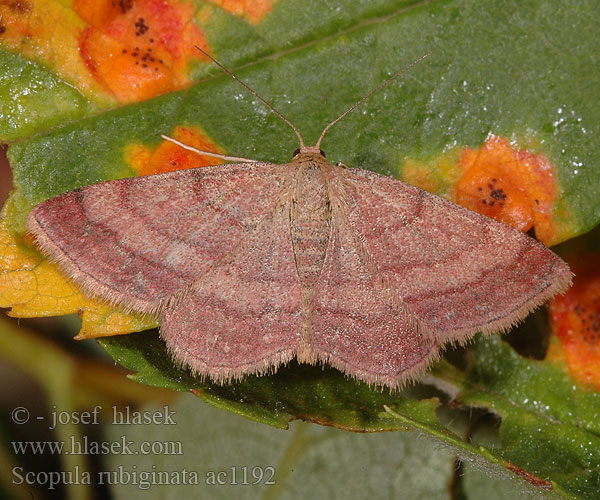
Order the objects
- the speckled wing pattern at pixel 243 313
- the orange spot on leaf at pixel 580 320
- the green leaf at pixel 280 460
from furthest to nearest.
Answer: the green leaf at pixel 280 460, the orange spot on leaf at pixel 580 320, the speckled wing pattern at pixel 243 313

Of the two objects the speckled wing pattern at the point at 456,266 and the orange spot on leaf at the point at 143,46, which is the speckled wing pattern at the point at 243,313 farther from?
the orange spot on leaf at the point at 143,46

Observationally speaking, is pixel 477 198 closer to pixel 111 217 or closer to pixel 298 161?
pixel 298 161

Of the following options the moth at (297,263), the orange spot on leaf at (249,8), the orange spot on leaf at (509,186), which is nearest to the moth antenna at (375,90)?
the moth at (297,263)

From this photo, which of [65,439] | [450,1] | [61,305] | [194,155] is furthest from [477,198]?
[65,439]

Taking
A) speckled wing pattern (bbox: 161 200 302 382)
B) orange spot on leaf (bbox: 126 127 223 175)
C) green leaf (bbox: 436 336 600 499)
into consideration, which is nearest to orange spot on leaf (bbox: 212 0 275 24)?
orange spot on leaf (bbox: 126 127 223 175)

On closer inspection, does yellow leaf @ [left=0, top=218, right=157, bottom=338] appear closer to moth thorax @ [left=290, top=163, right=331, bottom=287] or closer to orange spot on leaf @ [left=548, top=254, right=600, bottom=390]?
moth thorax @ [left=290, top=163, right=331, bottom=287]

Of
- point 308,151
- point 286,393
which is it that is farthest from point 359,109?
point 286,393
